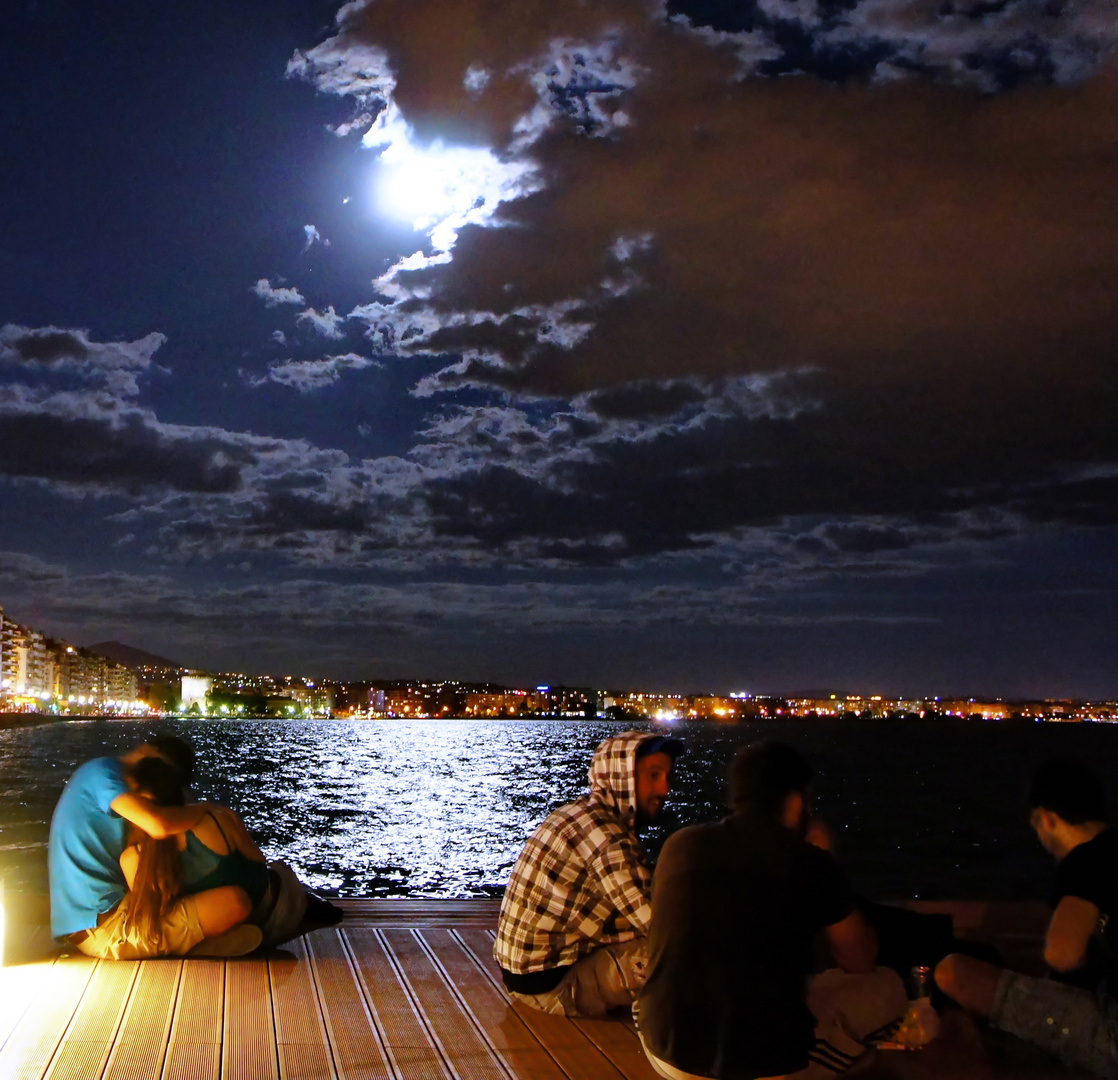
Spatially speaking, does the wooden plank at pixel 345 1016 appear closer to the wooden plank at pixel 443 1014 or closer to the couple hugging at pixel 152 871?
the wooden plank at pixel 443 1014

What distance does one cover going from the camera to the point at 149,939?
6.25 metres

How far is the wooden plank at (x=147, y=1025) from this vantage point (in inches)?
177

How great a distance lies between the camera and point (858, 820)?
47.5 metres

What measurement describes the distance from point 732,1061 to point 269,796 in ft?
169

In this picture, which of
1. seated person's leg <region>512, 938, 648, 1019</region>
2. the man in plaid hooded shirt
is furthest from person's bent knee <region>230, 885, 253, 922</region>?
seated person's leg <region>512, 938, 648, 1019</region>

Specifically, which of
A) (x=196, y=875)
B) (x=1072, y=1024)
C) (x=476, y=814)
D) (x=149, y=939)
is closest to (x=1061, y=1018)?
(x=1072, y=1024)

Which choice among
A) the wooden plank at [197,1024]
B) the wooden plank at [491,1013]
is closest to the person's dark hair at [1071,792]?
the wooden plank at [491,1013]

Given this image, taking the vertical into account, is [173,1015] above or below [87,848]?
below

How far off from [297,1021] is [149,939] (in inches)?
57.1

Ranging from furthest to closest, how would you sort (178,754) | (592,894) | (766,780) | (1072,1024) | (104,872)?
(104,872) < (178,754) < (592,894) < (1072,1024) < (766,780)

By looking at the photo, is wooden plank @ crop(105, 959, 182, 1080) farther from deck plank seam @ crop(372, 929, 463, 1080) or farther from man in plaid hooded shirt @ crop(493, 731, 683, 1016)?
man in plaid hooded shirt @ crop(493, 731, 683, 1016)

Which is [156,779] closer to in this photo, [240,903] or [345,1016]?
[240,903]

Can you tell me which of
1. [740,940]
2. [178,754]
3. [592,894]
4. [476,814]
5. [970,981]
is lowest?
[476,814]

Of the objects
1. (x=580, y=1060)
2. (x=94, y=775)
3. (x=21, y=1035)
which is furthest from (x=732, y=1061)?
(x=94, y=775)
